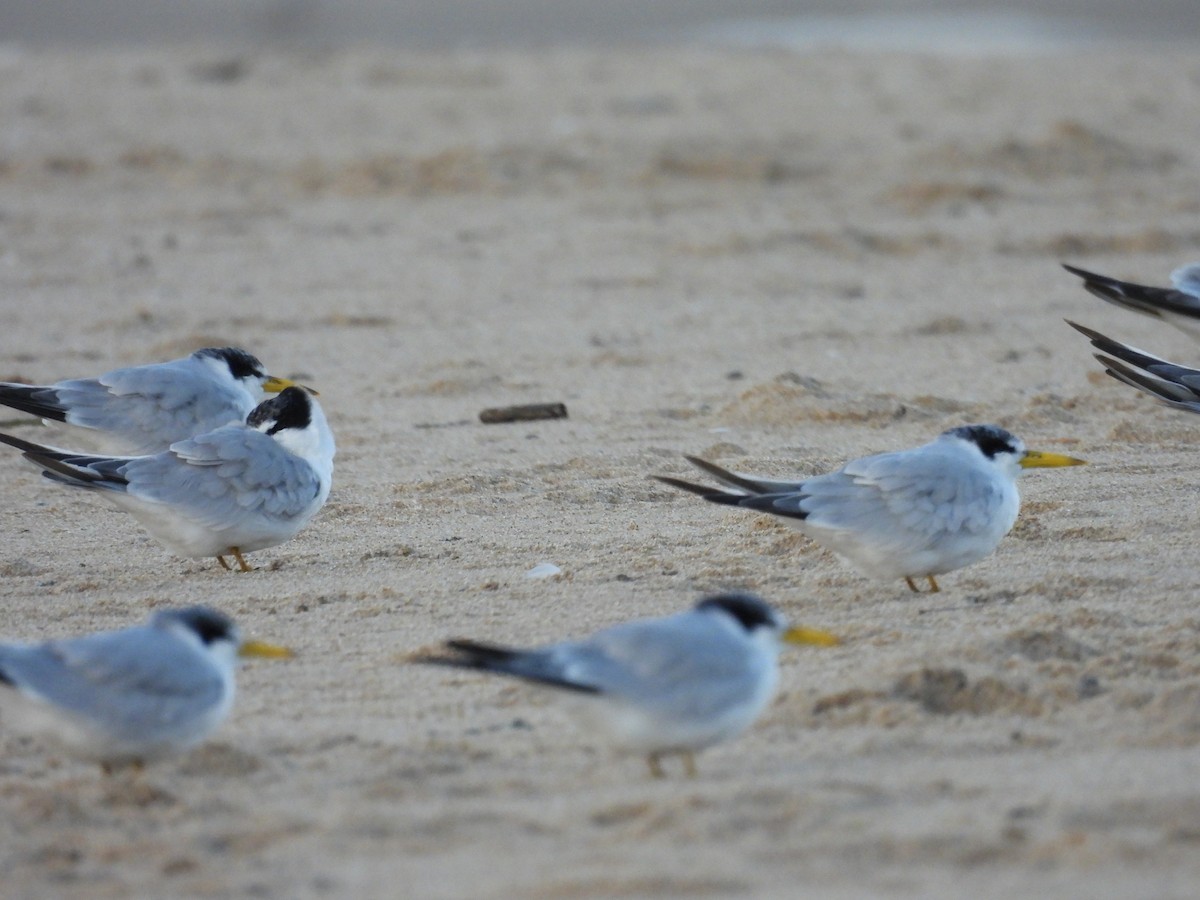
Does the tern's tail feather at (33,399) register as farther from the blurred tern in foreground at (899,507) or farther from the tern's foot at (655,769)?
the tern's foot at (655,769)

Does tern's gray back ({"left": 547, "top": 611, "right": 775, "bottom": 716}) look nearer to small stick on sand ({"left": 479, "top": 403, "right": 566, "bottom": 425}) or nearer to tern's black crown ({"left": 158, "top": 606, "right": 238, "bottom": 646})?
tern's black crown ({"left": 158, "top": 606, "right": 238, "bottom": 646})

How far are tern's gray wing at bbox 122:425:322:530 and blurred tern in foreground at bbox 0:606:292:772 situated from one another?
1.53 meters

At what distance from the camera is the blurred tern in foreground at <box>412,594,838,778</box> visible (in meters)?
3.37

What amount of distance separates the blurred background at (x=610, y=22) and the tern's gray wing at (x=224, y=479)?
16618 mm

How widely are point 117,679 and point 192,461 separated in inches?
71.2

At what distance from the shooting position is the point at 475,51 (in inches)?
761

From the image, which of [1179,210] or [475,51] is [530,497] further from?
[475,51]

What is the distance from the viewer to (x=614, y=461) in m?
6.16

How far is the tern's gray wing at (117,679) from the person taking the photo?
344 centimetres

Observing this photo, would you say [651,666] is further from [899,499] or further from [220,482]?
[220,482]

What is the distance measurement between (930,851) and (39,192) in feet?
33.7

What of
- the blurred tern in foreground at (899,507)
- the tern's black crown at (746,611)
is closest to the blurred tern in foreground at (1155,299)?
the blurred tern in foreground at (899,507)

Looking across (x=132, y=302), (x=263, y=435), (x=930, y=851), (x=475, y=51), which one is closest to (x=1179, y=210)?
(x=132, y=302)

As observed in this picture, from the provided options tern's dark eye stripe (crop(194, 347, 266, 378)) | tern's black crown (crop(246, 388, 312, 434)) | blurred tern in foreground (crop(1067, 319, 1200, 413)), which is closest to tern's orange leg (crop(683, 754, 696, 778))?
tern's black crown (crop(246, 388, 312, 434))
